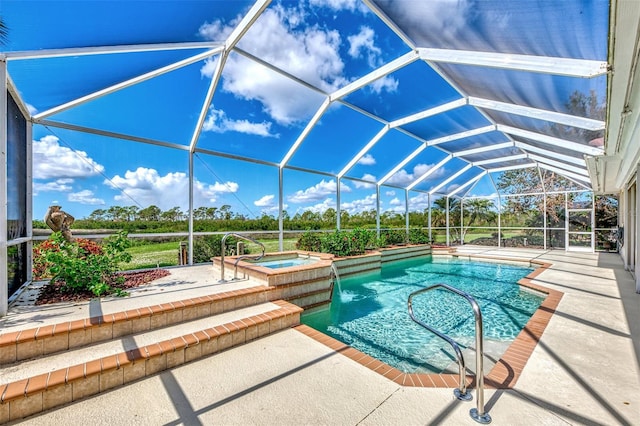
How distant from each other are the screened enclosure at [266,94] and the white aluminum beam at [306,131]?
0.18ft

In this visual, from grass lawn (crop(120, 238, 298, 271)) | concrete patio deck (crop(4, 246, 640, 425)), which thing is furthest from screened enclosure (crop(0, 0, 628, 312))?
concrete patio deck (crop(4, 246, 640, 425))

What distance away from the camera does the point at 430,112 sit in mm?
7340

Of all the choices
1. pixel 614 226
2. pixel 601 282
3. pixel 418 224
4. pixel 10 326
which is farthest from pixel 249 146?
pixel 614 226

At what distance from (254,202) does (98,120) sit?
572 cm

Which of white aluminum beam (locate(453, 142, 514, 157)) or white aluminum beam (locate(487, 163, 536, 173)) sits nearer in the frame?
white aluminum beam (locate(453, 142, 514, 157))

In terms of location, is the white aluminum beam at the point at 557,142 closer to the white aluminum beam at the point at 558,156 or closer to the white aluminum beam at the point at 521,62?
the white aluminum beam at the point at 558,156

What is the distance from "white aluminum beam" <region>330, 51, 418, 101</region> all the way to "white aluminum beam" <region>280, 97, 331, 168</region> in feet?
1.03

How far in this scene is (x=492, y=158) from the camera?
1224 centimetres

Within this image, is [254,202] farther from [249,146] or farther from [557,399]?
[557,399]

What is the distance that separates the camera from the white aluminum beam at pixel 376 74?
17.5ft

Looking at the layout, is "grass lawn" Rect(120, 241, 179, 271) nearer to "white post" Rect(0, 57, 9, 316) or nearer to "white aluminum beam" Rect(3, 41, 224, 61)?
"white post" Rect(0, 57, 9, 316)

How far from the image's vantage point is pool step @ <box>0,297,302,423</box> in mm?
2184

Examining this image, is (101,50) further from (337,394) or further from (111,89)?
(337,394)

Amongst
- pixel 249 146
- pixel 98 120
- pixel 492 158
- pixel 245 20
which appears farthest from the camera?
pixel 492 158
